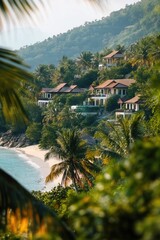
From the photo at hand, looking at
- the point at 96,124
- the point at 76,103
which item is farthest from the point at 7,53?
the point at 76,103

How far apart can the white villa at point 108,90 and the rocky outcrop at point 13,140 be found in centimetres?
916

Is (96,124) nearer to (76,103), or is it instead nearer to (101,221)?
(76,103)

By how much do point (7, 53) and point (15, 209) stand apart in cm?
103

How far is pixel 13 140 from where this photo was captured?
249ft

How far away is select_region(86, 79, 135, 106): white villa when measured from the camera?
68.2 meters

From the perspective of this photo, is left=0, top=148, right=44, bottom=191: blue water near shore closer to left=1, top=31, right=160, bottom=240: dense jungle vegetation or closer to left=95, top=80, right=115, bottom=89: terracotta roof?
left=1, top=31, right=160, bottom=240: dense jungle vegetation

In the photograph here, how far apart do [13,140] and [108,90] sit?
47.7 ft

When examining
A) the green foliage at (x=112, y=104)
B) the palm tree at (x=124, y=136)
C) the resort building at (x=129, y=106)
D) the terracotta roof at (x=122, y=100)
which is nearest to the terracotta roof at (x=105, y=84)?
the green foliage at (x=112, y=104)

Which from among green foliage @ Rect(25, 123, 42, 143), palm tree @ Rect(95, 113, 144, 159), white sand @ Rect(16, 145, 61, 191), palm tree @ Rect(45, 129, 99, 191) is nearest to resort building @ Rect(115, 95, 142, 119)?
white sand @ Rect(16, 145, 61, 191)

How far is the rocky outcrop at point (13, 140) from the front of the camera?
72.3 metres

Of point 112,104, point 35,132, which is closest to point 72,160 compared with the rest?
point 112,104

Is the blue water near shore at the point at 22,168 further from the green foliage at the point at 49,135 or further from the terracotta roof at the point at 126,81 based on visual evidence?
the terracotta roof at the point at 126,81

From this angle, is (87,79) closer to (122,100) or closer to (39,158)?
(122,100)

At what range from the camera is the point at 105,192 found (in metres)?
2.92
